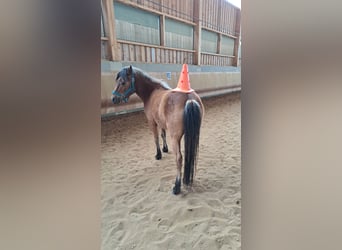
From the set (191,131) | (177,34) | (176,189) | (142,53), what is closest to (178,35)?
(177,34)

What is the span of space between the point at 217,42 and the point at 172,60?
14 cm

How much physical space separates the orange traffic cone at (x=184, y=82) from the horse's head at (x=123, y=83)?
0.38ft

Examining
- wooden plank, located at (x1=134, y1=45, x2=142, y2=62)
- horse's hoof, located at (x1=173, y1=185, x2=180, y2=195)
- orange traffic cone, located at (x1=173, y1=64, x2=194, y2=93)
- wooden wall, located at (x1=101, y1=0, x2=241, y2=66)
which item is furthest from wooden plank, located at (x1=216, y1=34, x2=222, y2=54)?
horse's hoof, located at (x1=173, y1=185, x2=180, y2=195)

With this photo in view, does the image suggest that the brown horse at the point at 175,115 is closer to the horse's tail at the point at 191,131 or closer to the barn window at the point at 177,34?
the horse's tail at the point at 191,131

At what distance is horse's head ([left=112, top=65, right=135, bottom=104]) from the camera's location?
625 millimetres

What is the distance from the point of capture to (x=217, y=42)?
2.31 ft

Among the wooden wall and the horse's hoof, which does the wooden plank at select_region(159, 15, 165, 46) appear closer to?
the wooden wall

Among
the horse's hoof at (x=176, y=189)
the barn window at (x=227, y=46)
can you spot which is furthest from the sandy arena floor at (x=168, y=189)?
the barn window at (x=227, y=46)

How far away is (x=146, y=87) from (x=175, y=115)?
0.10 metres

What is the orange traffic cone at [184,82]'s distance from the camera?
0.66m
